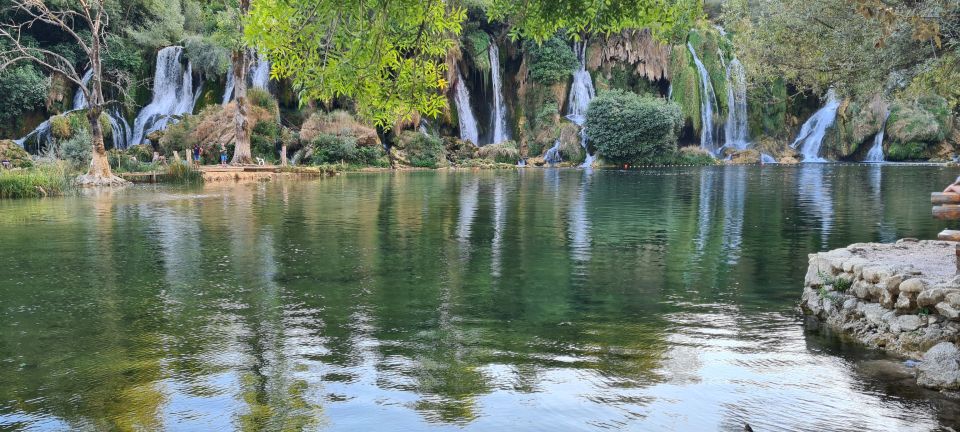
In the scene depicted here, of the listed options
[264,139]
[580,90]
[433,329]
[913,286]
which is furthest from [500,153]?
A: [913,286]

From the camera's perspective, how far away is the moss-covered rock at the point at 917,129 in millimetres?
61844

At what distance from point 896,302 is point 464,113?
55.2m

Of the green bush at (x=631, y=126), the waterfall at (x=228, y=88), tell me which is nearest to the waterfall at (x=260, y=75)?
the waterfall at (x=228, y=88)

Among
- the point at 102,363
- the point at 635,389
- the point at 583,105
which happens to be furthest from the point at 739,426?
the point at 583,105

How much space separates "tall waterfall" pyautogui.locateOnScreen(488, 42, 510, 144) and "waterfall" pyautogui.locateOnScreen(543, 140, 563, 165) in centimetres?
408

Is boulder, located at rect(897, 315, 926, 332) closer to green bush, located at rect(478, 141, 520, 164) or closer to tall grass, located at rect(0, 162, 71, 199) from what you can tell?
tall grass, located at rect(0, 162, 71, 199)

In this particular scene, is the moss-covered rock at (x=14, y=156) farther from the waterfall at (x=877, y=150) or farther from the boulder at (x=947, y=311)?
the waterfall at (x=877, y=150)

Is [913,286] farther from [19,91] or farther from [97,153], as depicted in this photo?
[19,91]

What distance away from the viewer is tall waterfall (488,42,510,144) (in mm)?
63656

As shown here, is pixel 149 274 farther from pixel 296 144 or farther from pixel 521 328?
pixel 296 144

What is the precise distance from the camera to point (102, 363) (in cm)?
796

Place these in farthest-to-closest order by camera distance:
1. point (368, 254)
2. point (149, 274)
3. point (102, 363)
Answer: point (368, 254)
point (149, 274)
point (102, 363)

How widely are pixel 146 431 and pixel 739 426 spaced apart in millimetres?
5008

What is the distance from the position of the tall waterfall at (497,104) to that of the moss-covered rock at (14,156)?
115ft
